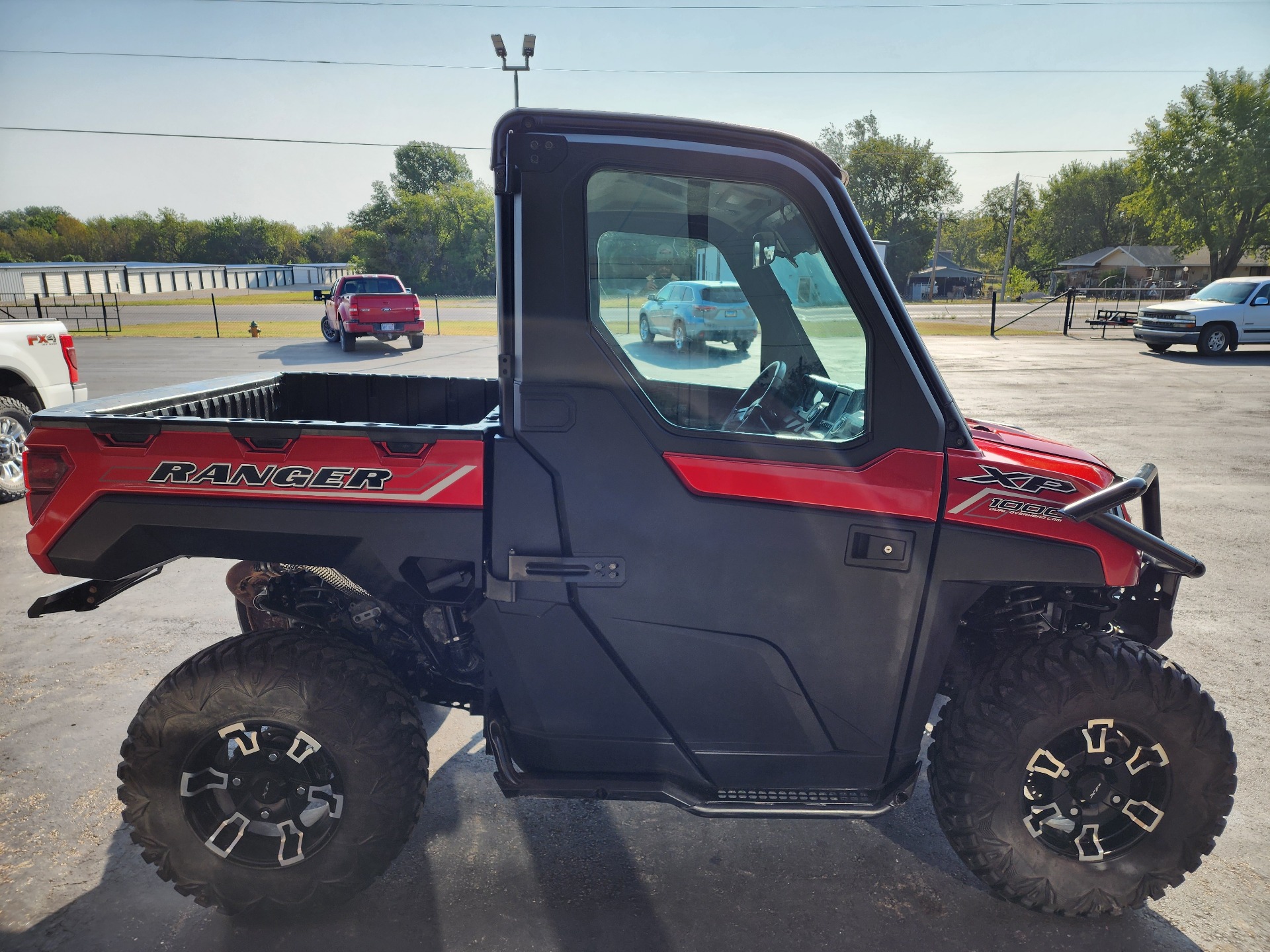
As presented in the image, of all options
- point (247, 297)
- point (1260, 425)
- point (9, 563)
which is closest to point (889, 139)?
point (247, 297)

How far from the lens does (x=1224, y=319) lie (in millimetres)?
19578

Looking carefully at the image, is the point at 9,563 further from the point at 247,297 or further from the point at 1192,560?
the point at 247,297

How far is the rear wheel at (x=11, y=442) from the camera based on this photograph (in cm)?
701

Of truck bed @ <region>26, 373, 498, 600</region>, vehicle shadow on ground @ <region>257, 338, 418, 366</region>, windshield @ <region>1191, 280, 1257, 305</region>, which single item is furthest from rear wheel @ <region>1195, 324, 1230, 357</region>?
truck bed @ <region>26, 373, 498, 600</region>

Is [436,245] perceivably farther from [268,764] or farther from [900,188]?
[268,764]

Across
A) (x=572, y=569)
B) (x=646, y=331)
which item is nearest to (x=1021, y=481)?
(x=646, y=331)

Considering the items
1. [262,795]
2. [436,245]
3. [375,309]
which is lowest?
[262,795]

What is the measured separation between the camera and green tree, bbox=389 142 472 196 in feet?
313

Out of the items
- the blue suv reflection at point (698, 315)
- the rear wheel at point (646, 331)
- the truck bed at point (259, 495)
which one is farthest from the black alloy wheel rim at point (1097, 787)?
the truck bed at point (259, 495)

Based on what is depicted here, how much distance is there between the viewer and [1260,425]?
1095 cm

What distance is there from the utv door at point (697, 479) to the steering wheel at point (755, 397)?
0.01 metres

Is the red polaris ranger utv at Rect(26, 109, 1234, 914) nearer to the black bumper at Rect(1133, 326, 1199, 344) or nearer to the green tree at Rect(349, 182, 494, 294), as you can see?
the black bumper at Rect(1133, 326, 1199, 344)

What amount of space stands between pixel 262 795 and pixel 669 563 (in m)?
1.51

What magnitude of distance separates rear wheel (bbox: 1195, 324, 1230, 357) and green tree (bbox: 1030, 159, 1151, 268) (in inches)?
3167
